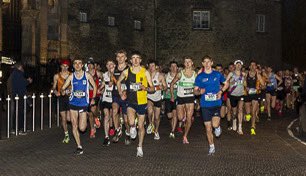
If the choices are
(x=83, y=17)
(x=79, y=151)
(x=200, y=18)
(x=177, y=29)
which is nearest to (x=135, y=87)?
(x=79, y=151)

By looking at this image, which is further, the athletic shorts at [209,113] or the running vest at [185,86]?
the running vest at [185,86]

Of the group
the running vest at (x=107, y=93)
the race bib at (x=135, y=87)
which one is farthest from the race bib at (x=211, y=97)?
the running vest at (x=107, y=93)

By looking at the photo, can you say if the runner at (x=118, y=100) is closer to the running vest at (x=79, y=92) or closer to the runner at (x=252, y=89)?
the running vest at (x=79, y=92)

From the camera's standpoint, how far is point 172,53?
43.7m

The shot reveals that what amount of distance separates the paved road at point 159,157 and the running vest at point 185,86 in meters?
1.18

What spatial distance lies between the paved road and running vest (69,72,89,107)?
3.47 ft

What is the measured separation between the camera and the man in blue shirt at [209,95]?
1283 cm

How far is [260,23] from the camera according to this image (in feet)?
147

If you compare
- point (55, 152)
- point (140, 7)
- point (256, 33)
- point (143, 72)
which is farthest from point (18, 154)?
point (256, 33)

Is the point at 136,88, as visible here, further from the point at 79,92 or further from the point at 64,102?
the point at 64,102

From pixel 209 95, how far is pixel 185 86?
207 centimetres

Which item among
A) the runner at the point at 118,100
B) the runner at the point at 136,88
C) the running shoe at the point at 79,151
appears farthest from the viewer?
the runner at the point at 118,100

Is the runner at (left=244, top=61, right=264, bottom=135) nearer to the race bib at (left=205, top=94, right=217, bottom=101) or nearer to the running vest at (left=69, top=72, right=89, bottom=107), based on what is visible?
the race bib at (left=205, top=94, right=217, bottom=101)

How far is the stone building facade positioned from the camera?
39969mm
